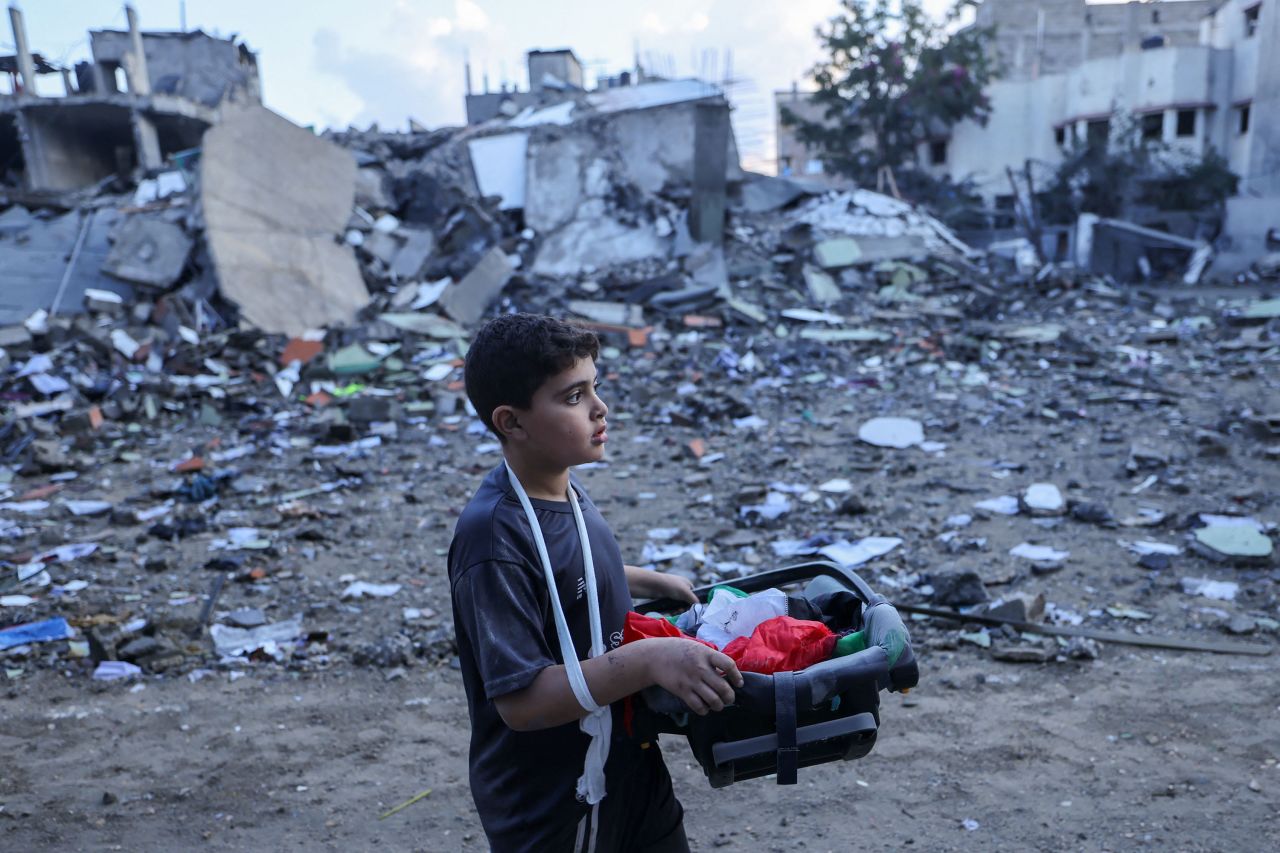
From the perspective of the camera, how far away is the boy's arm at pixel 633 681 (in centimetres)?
111

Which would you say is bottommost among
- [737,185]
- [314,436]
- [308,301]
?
[314,436]

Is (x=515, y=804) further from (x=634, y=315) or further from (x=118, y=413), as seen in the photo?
(x=634, y=315)

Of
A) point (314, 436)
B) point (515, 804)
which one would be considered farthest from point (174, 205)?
point (515, 804)

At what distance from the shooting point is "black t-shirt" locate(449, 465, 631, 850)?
119cm

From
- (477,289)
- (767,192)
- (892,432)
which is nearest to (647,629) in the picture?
(892,432)

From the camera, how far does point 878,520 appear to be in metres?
4.95

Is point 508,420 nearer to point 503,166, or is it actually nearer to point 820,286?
point 820,286

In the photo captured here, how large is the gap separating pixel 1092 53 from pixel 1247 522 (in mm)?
30400

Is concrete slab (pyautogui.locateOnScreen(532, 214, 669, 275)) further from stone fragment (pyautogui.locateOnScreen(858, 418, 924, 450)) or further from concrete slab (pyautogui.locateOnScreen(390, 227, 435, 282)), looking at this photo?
stone fragment (pyautogui.locateOnScreen(858, 418, 924, 450))

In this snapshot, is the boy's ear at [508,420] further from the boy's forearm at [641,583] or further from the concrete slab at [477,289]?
the concrete slab at [477,289]

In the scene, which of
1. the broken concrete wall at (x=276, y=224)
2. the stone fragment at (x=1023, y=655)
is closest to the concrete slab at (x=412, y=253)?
the broken concrete wall at (x=276, y=224)

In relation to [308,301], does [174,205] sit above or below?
above

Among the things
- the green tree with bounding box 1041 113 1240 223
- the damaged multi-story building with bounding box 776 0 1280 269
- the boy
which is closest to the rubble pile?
the boy

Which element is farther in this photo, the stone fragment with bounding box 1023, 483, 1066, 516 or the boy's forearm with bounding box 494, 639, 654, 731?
the stone fragment with bounding box 1023, 483, 1066, 516
